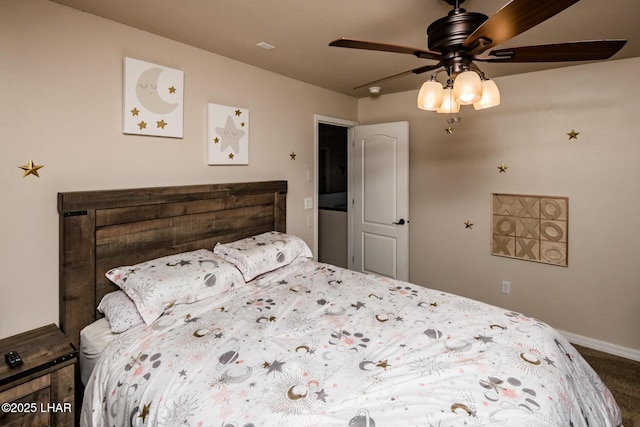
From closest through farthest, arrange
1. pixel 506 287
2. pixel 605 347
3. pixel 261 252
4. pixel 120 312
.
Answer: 1. pixel 120 312
2. pixel 261 252
3. pixel 605 347
4. pixel 506 287

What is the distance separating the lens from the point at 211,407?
1.15 m

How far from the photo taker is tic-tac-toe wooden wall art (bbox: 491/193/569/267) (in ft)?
9.75

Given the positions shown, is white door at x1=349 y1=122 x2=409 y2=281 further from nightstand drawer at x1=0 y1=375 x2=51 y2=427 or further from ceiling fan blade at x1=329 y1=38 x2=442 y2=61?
nightstand drawer at x1=0 y1=375 x2=51 y2=427

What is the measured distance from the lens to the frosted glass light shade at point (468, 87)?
140 centimetres

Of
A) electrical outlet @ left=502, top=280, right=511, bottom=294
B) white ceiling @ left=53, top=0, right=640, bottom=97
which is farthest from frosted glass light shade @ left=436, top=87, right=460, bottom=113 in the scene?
electrical outlet @ left=502, top=280, right=511, bottom=294

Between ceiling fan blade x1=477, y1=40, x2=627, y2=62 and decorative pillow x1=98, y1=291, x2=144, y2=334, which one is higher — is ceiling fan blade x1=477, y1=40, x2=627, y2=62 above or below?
above

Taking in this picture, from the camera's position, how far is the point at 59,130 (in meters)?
1.83

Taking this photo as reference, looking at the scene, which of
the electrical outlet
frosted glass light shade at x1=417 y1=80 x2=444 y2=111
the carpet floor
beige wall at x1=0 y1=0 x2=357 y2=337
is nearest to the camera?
frosted glass light shade at x1=417 y1=80 x2=444 y2=111

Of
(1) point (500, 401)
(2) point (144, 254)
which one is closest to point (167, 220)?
(2) point (144, 254)

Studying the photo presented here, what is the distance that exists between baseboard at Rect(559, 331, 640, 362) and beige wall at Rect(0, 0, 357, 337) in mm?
3522

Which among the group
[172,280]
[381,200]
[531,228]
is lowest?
[172,280]

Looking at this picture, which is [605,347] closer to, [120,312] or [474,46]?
[474,46]

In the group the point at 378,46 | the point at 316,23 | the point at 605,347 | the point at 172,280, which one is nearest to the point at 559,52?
the point at 378,46

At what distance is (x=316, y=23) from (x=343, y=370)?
6.38 feet
